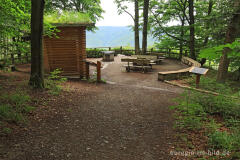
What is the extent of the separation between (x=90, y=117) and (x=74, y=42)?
679cm

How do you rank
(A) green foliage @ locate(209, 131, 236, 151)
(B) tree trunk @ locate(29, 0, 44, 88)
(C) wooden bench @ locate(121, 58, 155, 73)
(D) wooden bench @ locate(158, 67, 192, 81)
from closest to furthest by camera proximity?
(A) green foliage @ locate(209, 131, 236, 151), (B) tree trunk @ locate(29, 0, 44, 88), (D) wooden bench @ locate(158, 67, 192, 81), (C) wooden bench @ locate(121, 58, 155, 73)

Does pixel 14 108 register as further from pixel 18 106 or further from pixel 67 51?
pixel 67 51

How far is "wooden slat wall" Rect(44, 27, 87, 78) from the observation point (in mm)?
10594

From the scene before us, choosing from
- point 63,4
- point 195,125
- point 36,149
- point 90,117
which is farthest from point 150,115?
point 63,4

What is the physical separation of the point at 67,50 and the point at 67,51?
0.06m

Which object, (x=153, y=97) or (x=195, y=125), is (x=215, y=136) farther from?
(x=153, y=97)

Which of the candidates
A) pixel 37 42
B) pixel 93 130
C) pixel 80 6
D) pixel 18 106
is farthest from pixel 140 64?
pixel 80 6

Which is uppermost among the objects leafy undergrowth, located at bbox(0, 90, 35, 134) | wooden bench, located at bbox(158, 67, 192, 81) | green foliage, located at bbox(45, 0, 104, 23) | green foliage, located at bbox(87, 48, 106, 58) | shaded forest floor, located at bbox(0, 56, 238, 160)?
green foliage, located at bbox(45, 0, 104, 23)

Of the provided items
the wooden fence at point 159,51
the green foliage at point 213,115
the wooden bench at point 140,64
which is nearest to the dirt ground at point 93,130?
the green foliage at point 213,115

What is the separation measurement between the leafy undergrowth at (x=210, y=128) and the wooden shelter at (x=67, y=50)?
7.48m

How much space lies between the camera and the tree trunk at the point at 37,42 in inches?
251

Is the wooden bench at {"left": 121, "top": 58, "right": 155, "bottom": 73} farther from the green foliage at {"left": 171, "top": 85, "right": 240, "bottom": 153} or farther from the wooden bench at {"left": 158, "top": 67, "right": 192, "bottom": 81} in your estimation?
the green foliage at {"left": 171, "top": 85, "right": 240, "bottom": 153}

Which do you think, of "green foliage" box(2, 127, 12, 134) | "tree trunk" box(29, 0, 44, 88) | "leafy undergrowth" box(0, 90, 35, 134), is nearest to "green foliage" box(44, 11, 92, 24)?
"tree trunk" box(29, 0, 44, 88)

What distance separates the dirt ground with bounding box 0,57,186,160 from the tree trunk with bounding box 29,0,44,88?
0.62 m
